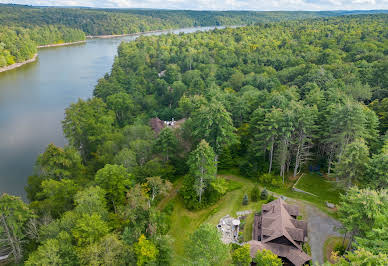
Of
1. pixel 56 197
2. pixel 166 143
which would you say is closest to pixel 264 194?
pixel 166 143

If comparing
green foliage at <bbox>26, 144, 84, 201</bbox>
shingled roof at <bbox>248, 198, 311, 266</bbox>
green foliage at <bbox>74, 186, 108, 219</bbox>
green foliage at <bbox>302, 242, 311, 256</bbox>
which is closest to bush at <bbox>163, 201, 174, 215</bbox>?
green foliage at <bbox>74, 186, 108, 219</bbox>

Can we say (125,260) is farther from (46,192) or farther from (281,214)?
(281,214)

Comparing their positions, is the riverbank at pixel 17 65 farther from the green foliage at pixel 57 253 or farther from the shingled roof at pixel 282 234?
the shingled roof at pixel 282 234

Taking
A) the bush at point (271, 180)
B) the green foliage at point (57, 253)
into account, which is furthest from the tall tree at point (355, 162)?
the green foliage at point (57, 253)

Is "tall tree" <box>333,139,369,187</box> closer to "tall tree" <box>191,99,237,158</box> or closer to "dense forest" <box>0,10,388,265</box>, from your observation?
"dense forest" <box>0,10,388,265</box>

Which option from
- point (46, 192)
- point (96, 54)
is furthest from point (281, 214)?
point (96, 54)
